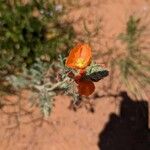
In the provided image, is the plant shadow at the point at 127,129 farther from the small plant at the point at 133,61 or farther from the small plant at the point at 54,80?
the small plant at the point at 54,80

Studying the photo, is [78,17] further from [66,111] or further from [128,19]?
[66,111]

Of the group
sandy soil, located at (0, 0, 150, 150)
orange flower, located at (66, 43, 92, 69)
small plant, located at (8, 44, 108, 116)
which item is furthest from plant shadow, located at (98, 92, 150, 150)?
orange flower, located at (66, 43, 92, 69)

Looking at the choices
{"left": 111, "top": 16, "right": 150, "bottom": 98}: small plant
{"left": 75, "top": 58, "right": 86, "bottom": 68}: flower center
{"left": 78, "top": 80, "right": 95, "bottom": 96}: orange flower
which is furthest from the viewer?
{"left": 111, "top": 16, "right": 150, "bottom": 98}: small plant

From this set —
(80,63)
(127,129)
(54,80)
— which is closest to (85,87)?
(80,63)

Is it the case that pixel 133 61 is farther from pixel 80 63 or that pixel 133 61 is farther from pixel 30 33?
pixel 80 63

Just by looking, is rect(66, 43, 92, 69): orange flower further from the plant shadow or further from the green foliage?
the plant shadow

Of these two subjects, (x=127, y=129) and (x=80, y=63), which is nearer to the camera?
(x=80, y=63)

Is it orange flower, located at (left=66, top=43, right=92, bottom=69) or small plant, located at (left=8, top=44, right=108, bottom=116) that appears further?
small plant, located at (left=8, top=44, right=108, bottom=116)
